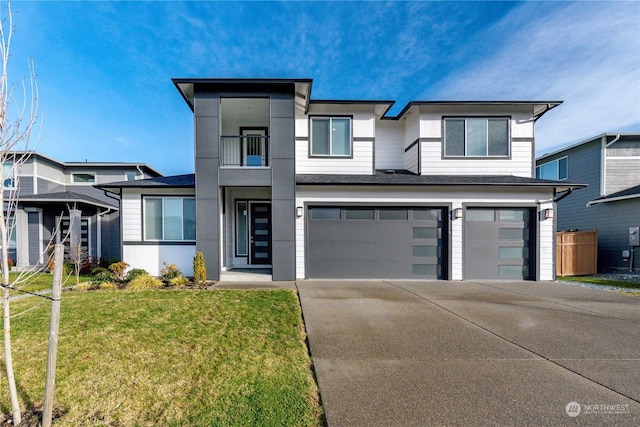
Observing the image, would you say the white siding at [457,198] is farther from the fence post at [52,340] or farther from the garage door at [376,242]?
the fence post at [52,340]

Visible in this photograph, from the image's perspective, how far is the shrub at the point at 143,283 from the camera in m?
7.09

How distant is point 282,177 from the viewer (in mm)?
8062

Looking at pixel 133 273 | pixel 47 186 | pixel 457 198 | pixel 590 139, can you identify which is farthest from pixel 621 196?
pixel 47 186

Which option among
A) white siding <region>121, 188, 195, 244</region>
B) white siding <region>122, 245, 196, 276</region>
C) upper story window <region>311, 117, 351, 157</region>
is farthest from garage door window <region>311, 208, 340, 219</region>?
white siding <region>121, 188, 195, 244</region>

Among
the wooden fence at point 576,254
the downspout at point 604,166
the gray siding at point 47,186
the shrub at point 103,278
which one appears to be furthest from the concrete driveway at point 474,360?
the gray siding at point 47,186

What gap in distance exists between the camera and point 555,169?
49.4 ft

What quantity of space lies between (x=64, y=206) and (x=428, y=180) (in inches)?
587

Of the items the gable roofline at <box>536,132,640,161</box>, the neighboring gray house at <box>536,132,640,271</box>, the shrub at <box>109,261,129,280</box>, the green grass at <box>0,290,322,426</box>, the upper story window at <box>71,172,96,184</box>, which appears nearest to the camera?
the green grass at <box>0,290,322,426</box>

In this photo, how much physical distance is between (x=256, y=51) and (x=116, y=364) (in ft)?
→ 46.3

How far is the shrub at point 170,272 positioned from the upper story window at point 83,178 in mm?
10995

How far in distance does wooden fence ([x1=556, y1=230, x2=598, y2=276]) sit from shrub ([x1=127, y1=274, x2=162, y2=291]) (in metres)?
13.6

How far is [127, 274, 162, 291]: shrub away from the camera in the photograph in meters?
7.09

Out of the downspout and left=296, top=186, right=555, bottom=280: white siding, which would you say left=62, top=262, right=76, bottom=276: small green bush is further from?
the downspout

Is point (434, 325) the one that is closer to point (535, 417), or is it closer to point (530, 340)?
point (530, 340)
